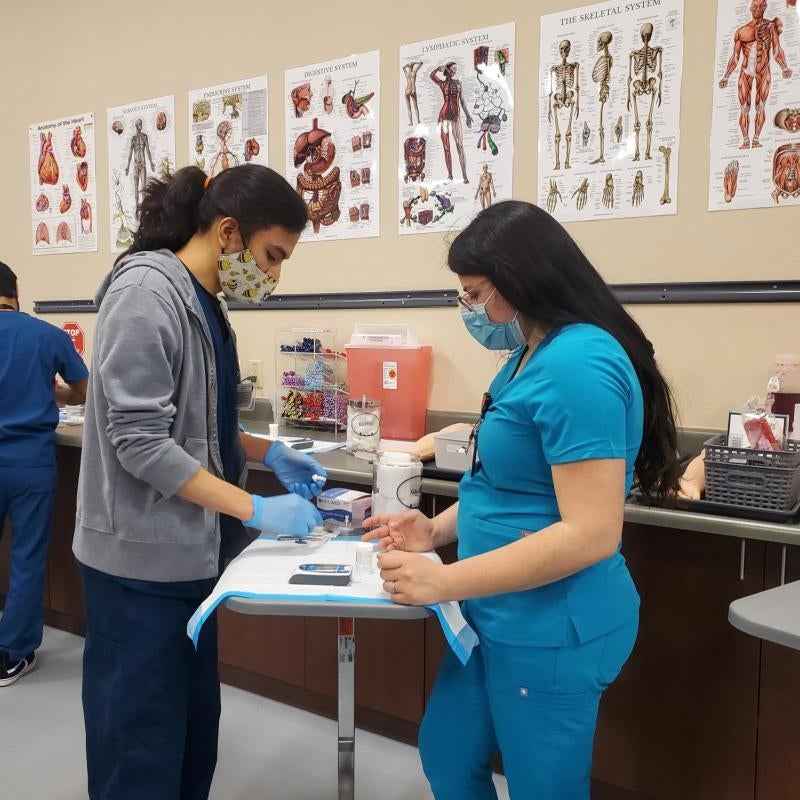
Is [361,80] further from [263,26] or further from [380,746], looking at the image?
[380,746]

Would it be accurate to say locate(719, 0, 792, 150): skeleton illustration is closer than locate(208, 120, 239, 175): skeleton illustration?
Yes

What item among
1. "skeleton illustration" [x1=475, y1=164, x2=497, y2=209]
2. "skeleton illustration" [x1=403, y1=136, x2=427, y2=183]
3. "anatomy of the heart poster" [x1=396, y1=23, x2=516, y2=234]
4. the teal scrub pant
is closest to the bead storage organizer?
"anatomy of the heart poster" [x1=396, y1=23, x2=516, y2=234]

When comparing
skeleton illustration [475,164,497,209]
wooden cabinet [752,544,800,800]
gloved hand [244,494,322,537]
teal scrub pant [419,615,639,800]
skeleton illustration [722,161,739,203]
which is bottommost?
wooden cabinet [752,544,800,800]

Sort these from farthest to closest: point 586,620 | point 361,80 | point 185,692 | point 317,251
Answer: point 317,251 < point 361,80 < point 185,692 < point 586,620

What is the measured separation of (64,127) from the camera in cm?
326

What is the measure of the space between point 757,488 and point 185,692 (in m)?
1.17

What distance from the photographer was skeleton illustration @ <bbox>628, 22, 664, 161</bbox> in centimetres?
199

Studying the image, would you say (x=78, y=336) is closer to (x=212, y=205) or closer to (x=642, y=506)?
(x=212, y=205)

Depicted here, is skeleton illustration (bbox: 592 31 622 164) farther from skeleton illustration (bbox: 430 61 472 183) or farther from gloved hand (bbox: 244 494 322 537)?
gloved hand (bbox: 244 494 322 537)

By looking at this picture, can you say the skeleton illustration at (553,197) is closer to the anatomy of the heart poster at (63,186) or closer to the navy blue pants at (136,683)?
the navy blue pants at (136,683)

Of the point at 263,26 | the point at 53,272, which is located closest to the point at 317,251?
the point at 263,26

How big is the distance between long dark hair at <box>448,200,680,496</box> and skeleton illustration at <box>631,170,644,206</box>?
991 millimetres

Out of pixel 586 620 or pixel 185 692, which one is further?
pixel 185 692

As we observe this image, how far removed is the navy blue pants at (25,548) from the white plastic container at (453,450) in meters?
1.51
